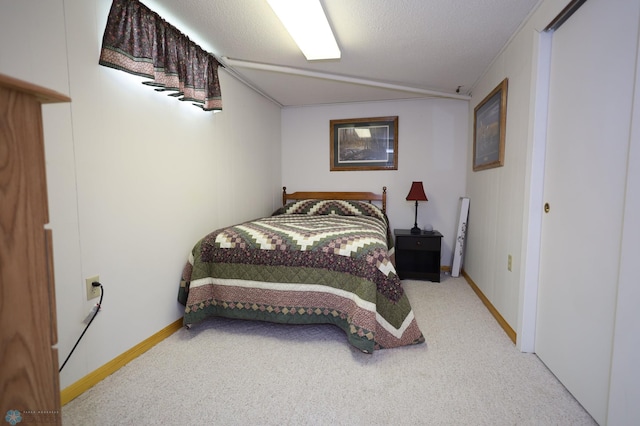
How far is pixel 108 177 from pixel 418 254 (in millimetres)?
3020

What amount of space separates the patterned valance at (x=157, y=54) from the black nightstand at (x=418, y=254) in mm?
2285

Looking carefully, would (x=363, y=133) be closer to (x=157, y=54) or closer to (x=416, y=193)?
(x=416, y=193)

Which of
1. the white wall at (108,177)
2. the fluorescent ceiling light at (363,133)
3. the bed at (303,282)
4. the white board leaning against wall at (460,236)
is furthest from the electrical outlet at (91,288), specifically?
the white board leaning against wall at (460,236)

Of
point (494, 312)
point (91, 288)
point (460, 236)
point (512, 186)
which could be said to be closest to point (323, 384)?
point (91, 288)

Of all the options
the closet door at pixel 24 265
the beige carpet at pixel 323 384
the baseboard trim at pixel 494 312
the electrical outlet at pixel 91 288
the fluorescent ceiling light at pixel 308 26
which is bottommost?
the beige carpet at pixel 323 384

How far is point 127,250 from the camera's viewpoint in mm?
1687

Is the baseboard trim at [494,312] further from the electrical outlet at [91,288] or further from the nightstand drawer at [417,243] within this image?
the electrical outlet at [91,288]

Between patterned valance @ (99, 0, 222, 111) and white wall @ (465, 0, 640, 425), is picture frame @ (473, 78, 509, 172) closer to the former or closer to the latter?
white wall @ (465, 0, 640, 425)

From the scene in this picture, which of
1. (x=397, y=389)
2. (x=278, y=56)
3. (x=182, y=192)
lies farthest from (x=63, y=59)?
(x=397, y=389)

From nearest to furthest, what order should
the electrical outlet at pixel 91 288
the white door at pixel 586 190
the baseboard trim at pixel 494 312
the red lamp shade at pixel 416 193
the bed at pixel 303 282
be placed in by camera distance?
the white door at pixel 586 190
the electrical outlet at pixel 91 288
the bed at pixel 303 282
the baseboard trim at pixel 494 312
the red lamp shade at pixel 416 193

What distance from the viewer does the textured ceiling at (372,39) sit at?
1737 mm

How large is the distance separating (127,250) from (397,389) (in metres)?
1.67

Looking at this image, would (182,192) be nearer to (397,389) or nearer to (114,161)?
(114,161)

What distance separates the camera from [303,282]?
1914 mm
